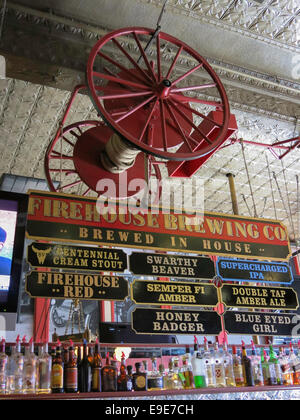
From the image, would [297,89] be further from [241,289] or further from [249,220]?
[241,289]

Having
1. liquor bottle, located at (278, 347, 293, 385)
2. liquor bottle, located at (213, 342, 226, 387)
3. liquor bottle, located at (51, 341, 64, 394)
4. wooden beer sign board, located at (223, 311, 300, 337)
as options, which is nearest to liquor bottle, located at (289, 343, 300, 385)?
liquor bottle, located at (278, 347, 293, 385)

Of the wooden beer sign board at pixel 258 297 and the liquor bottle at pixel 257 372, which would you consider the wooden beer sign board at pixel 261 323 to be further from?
the liquor bottle at pixel 257 372

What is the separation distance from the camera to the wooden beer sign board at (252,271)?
458 cm

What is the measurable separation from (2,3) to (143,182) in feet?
7.34

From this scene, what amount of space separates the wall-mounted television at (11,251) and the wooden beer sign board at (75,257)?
125 mm

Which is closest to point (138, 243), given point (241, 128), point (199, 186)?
point (241, 128)

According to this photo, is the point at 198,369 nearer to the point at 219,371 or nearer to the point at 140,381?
the point at 219,371

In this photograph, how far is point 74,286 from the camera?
386cm

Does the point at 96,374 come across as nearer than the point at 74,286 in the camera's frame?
Yes

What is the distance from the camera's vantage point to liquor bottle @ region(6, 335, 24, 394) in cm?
345

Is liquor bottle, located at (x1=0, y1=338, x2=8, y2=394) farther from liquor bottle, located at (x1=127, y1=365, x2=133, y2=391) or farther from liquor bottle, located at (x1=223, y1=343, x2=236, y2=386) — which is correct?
liquor bottle, located at (x1=223, y1=343, x2=236, y2=386)

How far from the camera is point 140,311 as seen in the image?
408 cm

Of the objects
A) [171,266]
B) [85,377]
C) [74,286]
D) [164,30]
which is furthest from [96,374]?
[164,30]

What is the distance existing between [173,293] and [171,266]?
0.26m
